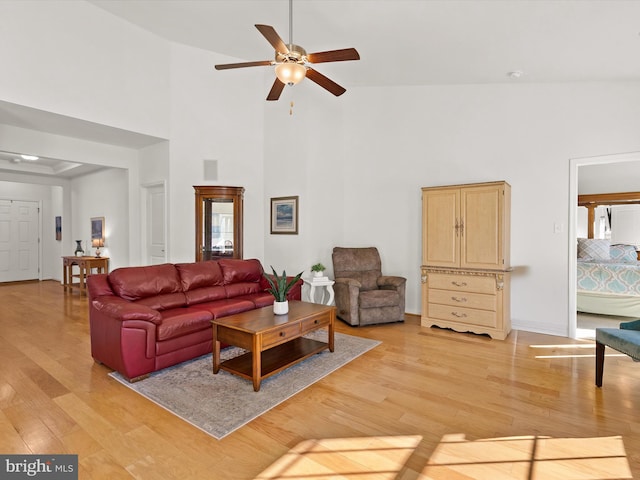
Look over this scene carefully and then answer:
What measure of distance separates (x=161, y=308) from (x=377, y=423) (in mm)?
2453

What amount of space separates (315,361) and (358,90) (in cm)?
438

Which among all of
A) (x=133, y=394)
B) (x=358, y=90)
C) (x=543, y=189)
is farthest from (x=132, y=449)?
(x=358, y=90)

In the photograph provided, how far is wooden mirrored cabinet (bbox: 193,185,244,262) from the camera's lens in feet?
18.3

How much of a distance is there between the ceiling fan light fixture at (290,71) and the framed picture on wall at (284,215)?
2732mm

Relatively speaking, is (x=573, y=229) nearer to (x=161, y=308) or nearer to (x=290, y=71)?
(x=290, y=71)

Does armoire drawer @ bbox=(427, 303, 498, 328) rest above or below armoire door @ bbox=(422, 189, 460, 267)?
below

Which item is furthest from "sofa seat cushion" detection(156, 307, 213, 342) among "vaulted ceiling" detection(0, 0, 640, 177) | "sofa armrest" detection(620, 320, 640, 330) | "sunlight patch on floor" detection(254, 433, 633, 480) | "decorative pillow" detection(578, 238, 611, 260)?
"decorative pillow" detection(578, 238, 611, 260)

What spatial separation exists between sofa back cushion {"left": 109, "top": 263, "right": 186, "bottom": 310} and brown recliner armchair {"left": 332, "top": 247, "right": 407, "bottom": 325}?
212 cm

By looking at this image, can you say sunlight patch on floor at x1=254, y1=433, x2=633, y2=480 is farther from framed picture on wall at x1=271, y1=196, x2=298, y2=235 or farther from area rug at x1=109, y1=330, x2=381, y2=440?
framed picture on wall at x1=271, y1=196, x2=298, y2=235

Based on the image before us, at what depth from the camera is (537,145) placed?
4398 mm

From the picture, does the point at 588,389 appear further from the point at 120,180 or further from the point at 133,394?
the point at 120,180

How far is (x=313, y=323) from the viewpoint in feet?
11.1

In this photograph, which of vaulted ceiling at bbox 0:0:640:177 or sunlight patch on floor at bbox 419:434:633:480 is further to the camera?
vaulted ceiling at bbox 0:0:640:177

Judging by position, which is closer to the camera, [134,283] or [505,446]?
[505,446]
